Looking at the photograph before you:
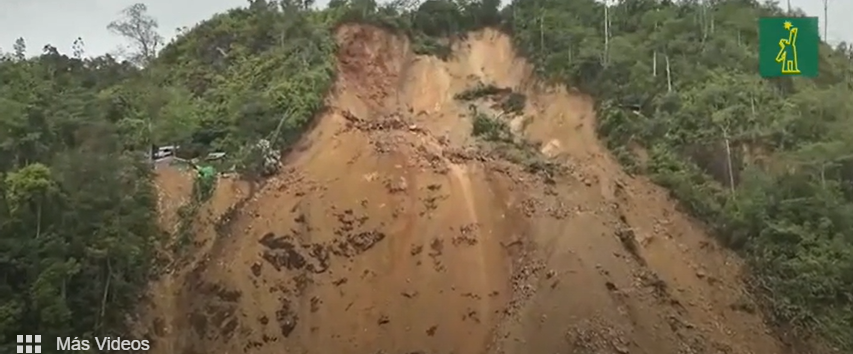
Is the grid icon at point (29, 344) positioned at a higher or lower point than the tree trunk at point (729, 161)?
lower

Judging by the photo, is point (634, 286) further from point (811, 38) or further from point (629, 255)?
point (811, 38)

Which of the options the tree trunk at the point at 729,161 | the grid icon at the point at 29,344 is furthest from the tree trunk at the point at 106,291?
the tree trunk at the point at 729,161

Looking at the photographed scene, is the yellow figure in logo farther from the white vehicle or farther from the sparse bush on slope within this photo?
the white vehicle

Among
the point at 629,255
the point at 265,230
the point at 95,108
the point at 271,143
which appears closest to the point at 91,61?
the point at 95,108

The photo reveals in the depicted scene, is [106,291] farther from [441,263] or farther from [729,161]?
[729,161]

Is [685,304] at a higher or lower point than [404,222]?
lower
